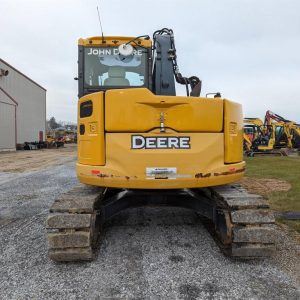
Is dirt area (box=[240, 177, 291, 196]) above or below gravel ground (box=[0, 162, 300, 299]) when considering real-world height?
above

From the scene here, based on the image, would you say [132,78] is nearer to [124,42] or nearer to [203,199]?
[124,42]

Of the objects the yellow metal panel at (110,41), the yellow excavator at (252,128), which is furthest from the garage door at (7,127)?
the yellow metal panel at (110,41)

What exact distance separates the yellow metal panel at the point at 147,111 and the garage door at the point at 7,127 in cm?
2985

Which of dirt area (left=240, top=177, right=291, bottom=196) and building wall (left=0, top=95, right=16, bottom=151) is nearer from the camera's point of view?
dirt area (left=240, top=177, right=291, bottom=196)

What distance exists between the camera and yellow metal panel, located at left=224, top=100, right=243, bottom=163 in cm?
432

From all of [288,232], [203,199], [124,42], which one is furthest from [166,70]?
[288,232]

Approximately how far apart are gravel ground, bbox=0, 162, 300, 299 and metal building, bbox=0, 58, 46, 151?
94.8 ft

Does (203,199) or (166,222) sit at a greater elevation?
(203,199)

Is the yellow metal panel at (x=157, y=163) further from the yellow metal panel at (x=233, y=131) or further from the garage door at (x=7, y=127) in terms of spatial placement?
the garage door at (x=7, y=127)

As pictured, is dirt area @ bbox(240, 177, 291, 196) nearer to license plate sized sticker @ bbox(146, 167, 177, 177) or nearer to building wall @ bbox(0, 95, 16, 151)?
license plate sized sticker @ bbox(146, 167, 177, 177)

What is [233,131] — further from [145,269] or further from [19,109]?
[19,109]

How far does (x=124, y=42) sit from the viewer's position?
5551mm

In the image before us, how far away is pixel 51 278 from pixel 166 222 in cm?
244

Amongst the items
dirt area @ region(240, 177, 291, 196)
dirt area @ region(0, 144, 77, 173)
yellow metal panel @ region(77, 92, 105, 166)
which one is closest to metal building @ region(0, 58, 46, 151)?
dirt area @ region(0, 144, 77, 173)
